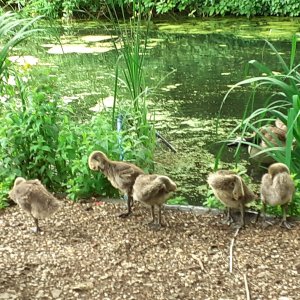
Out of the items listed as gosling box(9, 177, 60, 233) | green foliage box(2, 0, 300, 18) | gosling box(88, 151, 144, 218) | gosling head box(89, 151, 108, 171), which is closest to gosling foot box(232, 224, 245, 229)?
gosling box(88, 151, 144, 218)

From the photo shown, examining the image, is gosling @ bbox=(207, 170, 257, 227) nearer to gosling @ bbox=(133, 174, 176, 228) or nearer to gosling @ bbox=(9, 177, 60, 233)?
gosling @ bbox=(133, 174, 176, 228)

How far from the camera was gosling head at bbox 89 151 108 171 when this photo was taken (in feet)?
14.1

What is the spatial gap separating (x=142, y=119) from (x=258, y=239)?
1764mm

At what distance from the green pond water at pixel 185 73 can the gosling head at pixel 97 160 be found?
1.31 metres

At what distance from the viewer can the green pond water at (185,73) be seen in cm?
641

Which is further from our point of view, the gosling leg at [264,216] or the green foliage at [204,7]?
the green foliage at [204,7]

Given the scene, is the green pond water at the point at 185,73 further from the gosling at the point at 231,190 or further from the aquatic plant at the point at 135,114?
the gosling at the point at 231,190

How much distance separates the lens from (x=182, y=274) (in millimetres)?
3516

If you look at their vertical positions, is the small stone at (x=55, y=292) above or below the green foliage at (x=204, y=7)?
above

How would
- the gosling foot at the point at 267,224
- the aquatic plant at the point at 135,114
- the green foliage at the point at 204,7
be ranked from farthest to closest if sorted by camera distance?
the green foliage at the point at 204,7 < the aquatic plant at the point at 135,114 < the gosling foot at the point at 267,224

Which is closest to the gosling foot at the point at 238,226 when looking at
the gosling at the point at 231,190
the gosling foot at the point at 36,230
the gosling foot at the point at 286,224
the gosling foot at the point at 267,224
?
the gosling at the point at 231,190

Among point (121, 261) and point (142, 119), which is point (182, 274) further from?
point (142, 119)

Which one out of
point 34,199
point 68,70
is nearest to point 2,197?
point 34,199

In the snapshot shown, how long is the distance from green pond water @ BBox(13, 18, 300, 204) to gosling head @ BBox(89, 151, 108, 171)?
131 centimetres
